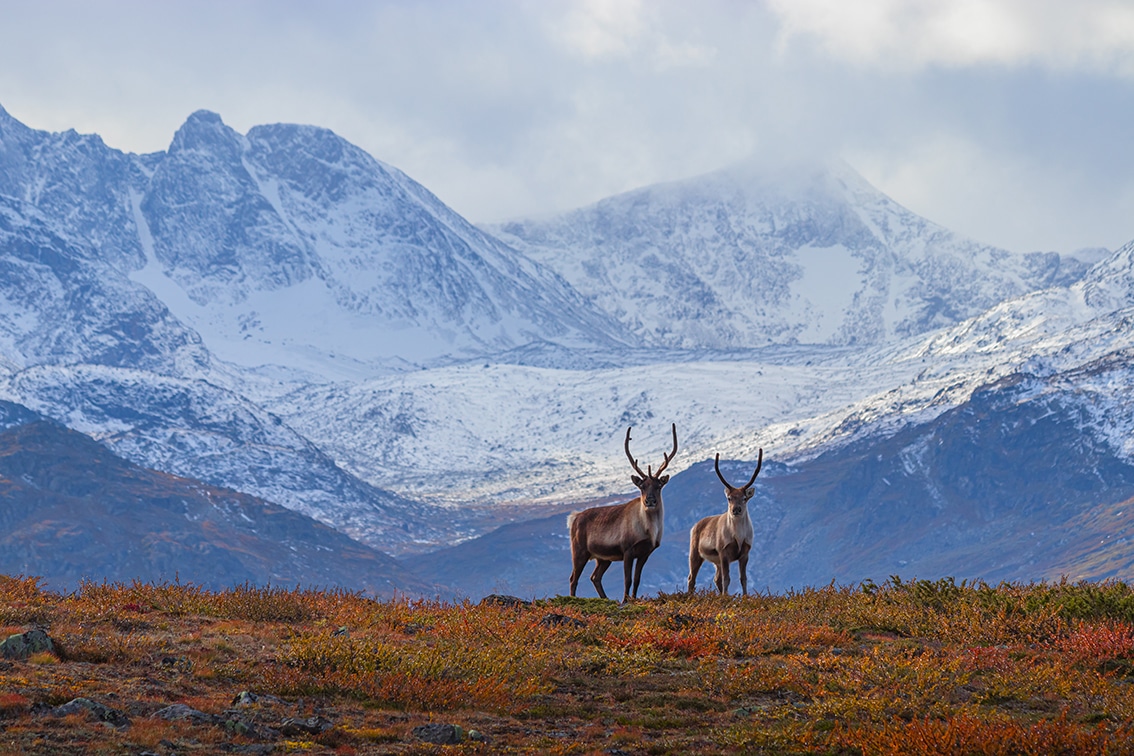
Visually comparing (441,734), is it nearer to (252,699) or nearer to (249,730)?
(249,730)

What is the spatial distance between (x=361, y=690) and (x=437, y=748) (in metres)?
2.73

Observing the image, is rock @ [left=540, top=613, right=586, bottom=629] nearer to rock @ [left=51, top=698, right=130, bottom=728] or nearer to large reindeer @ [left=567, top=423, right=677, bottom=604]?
large reindeer @ [left=567, top=423, right=677, bottom=604]

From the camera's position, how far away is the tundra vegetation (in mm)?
15836

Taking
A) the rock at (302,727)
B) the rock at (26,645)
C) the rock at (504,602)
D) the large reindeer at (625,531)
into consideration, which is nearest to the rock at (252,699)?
the rock at (302,727)

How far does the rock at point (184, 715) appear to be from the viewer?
52.3ft

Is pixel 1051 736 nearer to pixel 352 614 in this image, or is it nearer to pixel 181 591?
pixel 352 614

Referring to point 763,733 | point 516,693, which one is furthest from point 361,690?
point 763,733

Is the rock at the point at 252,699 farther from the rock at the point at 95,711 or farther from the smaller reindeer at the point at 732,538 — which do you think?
the smaller reindeer at the point at 732,538

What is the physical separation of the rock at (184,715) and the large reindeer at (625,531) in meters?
14.5

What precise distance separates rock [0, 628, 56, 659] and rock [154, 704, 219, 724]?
3.02m

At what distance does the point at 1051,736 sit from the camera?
1582 cm

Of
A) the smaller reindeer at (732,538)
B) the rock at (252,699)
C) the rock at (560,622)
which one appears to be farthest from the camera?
the smaller reindeer at (732,538)

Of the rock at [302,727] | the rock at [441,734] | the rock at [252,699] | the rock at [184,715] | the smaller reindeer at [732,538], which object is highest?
the smaller reindeer at [732,538]

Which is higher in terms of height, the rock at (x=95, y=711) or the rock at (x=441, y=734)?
the rock at (x=95, y=711)
